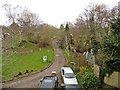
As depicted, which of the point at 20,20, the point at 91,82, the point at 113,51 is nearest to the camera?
the point at 113,51

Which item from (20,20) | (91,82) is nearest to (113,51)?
(91,82)

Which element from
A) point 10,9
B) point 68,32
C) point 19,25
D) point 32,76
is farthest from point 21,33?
point 32,76

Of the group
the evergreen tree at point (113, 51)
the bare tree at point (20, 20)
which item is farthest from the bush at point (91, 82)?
the bare tree at point (20, 20)

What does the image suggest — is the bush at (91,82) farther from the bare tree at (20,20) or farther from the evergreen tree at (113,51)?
the bare tree at (20,20)

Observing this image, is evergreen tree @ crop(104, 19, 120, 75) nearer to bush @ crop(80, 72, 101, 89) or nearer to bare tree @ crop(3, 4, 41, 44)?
bush @ crop(80, 72, 101, 89)

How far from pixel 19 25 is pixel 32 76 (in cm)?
3241

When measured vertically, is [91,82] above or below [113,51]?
below

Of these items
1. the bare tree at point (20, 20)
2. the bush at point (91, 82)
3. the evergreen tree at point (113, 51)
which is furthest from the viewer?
the bare tree at point (20, 20)

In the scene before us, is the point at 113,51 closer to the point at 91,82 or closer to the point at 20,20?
the point at 91,82

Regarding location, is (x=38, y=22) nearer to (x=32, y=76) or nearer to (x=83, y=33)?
(x=83, y=33)

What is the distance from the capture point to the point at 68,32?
45656 millimetres

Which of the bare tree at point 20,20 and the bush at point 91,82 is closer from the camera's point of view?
the bush at point 91,82

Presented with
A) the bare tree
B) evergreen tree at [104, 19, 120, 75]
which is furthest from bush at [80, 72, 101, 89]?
the bare tree

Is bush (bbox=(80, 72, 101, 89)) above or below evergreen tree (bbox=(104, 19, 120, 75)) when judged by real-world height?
below
